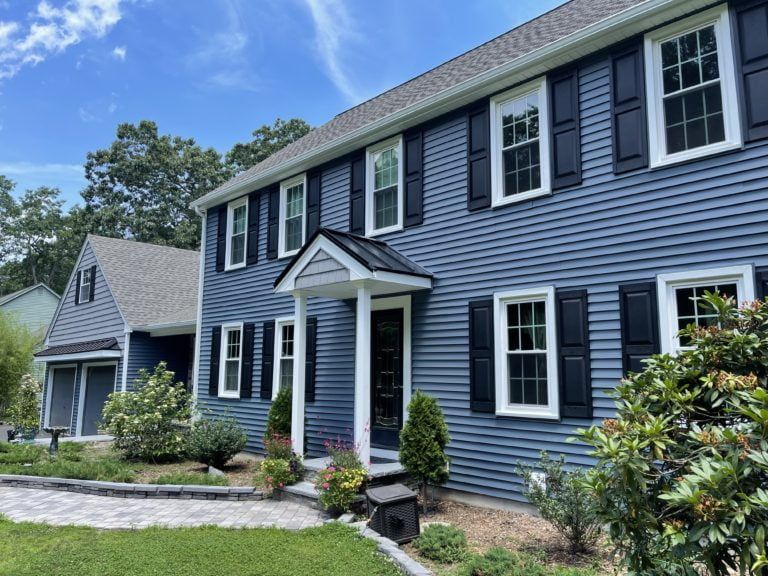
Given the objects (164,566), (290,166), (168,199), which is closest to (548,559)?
(164,566)

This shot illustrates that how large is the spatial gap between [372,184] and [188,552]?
20.0 feet

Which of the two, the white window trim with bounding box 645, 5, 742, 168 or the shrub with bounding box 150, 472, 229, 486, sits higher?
the white window trim with bounding box 645, 5, 742, 168

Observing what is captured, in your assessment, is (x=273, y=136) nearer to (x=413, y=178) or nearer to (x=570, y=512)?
(x=413, y=178)

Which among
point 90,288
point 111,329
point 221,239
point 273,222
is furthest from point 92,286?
point 273,222

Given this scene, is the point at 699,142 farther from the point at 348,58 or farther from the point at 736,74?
the point at 348,58

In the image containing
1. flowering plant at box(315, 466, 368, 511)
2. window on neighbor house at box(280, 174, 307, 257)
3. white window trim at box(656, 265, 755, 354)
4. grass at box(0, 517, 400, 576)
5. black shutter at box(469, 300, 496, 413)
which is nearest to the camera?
grass at box(0, 517, 400, 576)

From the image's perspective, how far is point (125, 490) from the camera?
7.55 m

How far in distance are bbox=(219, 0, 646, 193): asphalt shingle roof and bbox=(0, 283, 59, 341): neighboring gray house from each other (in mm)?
21856

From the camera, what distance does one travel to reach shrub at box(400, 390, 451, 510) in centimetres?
634

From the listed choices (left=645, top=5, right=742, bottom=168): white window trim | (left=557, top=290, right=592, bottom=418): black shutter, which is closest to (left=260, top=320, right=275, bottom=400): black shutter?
(left=557, top=290, right=592, bottom=418): black shutter

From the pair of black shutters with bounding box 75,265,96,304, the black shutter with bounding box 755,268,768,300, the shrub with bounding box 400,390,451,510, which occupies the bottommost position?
the shrub with bounding box 400,390,451,510

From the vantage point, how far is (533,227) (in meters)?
6.82

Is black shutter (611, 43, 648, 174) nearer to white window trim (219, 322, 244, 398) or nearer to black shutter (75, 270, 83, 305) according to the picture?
white window trim (219, 322, 244, 398)

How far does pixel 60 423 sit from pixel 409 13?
53.7ft
